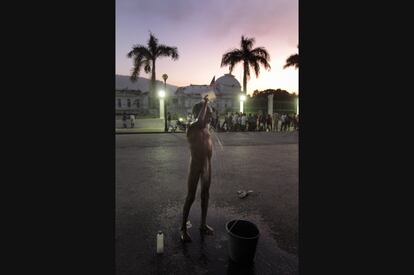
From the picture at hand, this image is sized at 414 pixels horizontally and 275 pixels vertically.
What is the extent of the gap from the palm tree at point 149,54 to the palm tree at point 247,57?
6552mm

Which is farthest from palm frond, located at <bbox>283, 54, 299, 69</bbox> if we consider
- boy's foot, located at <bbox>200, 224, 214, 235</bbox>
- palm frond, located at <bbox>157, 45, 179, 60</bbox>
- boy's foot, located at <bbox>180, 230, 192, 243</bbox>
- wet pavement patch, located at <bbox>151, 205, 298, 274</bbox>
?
boy's foot, located at <bbox>180, 230, 192, 243</bbox>

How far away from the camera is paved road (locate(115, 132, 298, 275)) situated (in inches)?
119

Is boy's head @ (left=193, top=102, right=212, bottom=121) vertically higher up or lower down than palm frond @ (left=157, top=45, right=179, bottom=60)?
lower down

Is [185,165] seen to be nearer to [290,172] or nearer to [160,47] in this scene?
[290,172]

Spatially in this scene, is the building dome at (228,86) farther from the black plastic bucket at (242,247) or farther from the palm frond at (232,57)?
the black plastic bucket at (242,247)

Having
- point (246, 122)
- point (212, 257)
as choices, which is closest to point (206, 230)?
point (212, 257)

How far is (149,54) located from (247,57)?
11.4 meters

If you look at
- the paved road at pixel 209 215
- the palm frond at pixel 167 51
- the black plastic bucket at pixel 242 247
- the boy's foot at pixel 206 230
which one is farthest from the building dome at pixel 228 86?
the black plastic bucket at pixel 242 247

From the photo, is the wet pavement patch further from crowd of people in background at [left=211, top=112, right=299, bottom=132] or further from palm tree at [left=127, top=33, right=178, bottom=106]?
palm tree at [left=127, top=33, right=178, bottom=106]

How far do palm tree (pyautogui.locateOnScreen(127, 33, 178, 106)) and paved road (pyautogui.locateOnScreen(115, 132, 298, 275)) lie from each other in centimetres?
2028

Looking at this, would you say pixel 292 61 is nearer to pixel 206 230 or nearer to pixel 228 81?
pixel 228 81
